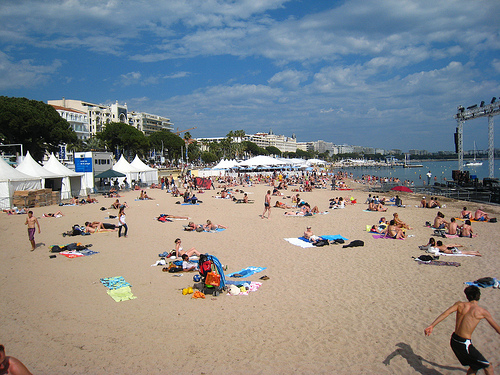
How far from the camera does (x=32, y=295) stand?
6.40 m

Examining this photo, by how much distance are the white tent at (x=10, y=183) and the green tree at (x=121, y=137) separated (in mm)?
36628

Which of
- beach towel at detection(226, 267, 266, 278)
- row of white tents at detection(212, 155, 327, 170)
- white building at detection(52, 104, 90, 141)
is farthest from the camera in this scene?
white building at detection(52, 104, 90, 141)

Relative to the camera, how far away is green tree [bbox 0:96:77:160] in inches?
1294

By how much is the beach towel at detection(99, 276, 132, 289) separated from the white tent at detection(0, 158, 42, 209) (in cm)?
1453

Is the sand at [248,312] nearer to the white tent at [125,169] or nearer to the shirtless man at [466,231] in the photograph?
the shirtless man at [466,231]

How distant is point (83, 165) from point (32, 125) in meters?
13.3

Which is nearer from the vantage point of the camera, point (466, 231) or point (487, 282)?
point (487, 282)

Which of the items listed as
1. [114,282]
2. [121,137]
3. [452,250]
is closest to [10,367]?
[114,282]

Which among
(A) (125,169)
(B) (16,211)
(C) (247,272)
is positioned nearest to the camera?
(C) (247,272)

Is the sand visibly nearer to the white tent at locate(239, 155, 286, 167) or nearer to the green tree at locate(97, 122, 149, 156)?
the white tent at locate(239, 155, 286, 167)

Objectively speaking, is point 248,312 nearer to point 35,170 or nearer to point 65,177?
point 35,170

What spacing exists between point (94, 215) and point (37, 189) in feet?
21.5

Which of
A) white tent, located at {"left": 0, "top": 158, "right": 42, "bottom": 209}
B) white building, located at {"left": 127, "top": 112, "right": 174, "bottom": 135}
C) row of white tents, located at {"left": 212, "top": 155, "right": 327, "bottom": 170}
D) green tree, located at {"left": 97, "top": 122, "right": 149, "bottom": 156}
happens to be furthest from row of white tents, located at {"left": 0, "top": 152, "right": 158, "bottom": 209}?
white building, located at {"left": 127, "top": 112, "right": 174, "bottom": 135}

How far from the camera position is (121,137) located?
55.6m
